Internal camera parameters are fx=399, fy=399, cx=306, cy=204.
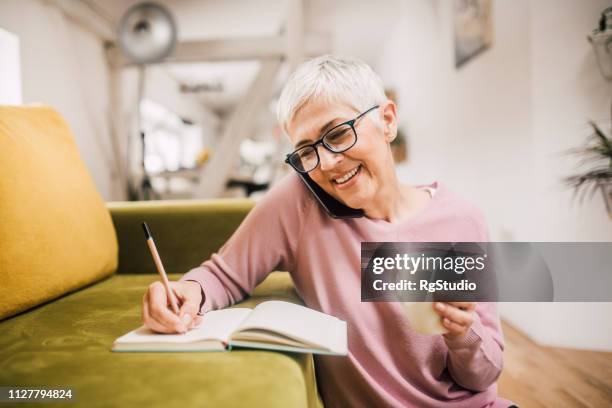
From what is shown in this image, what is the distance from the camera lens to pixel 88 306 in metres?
0.90

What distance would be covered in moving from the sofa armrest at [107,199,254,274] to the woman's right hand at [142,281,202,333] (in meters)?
0.72

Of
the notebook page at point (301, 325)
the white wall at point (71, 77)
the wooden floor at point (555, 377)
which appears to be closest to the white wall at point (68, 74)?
the white wall at point (71, 77)

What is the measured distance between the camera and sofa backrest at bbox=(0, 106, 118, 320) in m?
0.83

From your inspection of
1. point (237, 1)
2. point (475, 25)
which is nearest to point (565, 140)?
point (475, 25)

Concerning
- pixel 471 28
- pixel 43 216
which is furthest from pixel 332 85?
pixel 471 28

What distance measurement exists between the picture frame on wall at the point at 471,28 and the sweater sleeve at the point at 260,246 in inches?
83.6

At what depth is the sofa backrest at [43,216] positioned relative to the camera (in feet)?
2.71

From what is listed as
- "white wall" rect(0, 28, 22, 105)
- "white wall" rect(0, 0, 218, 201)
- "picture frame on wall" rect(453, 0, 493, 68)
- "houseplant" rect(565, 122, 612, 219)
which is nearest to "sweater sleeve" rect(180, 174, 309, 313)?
"houseplant" rect(565, 122, 612, 219)

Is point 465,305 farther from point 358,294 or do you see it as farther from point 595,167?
point 595,167

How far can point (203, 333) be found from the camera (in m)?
0.62

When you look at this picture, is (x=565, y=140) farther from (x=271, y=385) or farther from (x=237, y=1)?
(x=237, y=1)

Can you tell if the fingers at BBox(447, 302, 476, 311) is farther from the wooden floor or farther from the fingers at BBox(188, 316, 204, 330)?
the wooden floor

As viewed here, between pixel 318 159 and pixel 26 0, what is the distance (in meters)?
3.22

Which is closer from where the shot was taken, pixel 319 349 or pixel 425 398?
pixel 319 349
